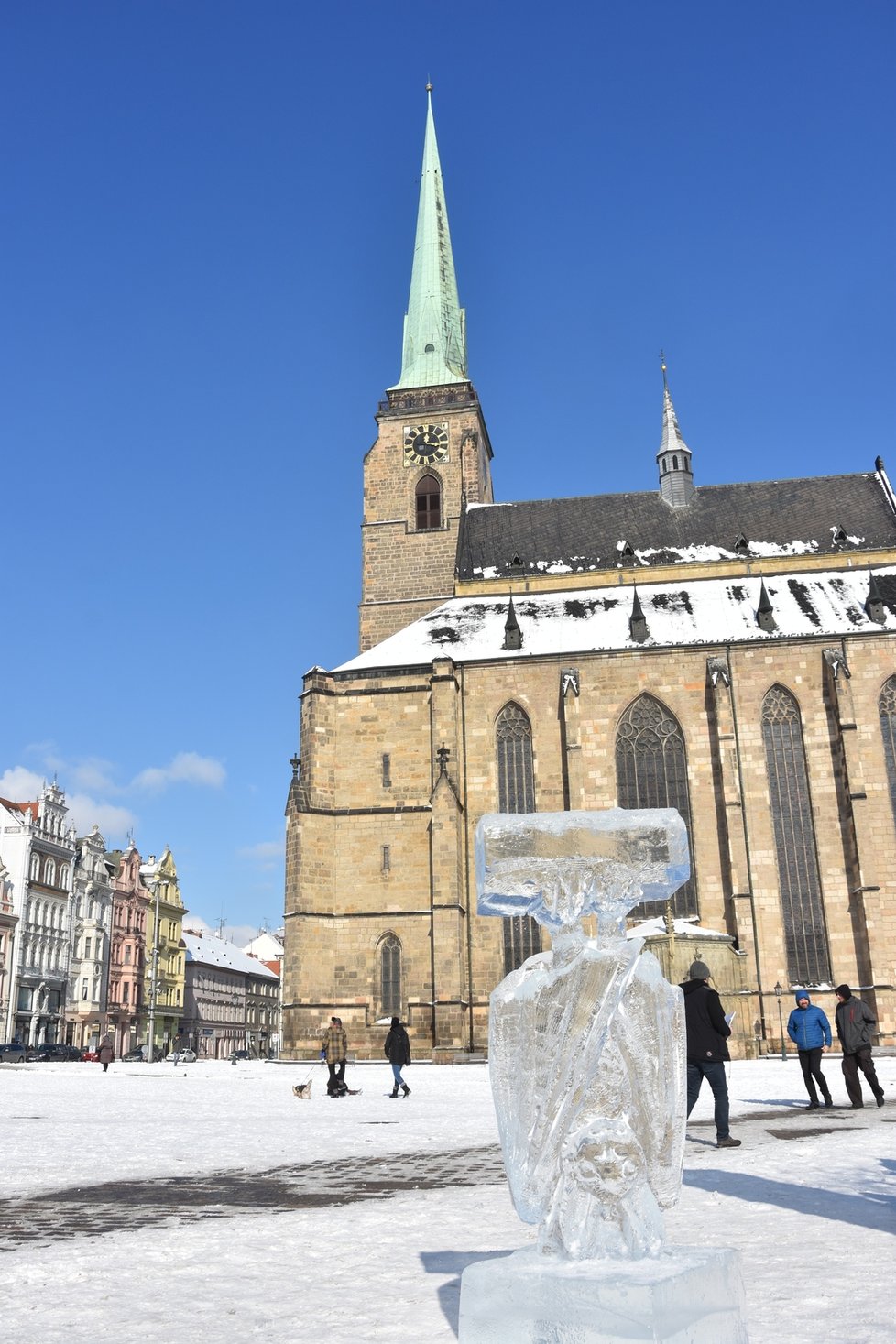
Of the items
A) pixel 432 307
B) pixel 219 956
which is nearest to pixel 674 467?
pixel 432 307

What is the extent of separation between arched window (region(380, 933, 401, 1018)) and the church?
54mm

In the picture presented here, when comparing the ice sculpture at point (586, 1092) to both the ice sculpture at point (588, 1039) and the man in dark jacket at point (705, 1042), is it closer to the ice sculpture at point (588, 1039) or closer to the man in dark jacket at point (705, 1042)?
the ice sculpture at point (588, 1039)

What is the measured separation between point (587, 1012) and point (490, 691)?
3114cm

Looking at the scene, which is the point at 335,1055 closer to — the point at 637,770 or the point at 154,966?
the point at 637,770

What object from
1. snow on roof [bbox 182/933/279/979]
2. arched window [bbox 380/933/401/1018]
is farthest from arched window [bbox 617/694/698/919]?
snow on roof [bbox 182/933/279/979]

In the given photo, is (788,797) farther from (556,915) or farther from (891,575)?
(556,915)

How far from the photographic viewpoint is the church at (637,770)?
103ft

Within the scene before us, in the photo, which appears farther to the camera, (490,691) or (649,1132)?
(490,691)

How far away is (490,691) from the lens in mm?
35188

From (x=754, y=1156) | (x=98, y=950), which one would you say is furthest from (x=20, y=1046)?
(x=754, y=1156)

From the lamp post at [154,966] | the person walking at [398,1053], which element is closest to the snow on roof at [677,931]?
the person walking at [398,1053]

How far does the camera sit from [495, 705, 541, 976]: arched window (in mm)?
32875

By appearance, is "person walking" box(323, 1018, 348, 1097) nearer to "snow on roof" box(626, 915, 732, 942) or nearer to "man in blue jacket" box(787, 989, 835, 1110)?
"man in blue jacket" box(787, 989, 835, 1110)

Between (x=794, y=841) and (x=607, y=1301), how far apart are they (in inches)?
1205
